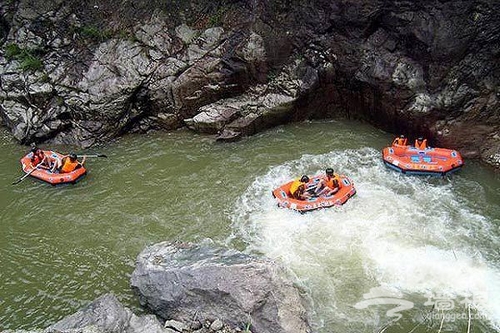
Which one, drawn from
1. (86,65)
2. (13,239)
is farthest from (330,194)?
(86,65)

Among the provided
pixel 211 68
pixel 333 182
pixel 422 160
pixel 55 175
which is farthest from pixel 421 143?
pixel 55 175

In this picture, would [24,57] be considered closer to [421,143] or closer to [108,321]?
[108,321]

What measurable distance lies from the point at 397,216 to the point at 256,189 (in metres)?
3.87

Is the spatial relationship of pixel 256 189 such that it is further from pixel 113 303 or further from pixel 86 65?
pixel 86 65

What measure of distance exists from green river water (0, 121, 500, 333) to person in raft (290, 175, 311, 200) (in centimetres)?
58

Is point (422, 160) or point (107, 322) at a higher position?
point (422, 160)

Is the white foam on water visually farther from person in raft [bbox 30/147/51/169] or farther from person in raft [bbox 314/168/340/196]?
person in raft [bbox 30/147/51/169]

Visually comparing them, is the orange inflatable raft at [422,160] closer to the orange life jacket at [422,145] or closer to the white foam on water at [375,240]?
the orange life jacket at [422,145]

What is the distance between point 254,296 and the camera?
29.8 feet

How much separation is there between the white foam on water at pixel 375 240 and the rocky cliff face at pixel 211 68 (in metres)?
2.57

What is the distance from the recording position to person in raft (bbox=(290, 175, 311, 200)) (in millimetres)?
12945

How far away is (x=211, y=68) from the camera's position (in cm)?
1616

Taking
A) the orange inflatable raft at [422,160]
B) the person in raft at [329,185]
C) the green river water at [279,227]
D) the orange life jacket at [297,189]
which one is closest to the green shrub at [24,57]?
the green river water at [279,227]

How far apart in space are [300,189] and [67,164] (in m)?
6.89
